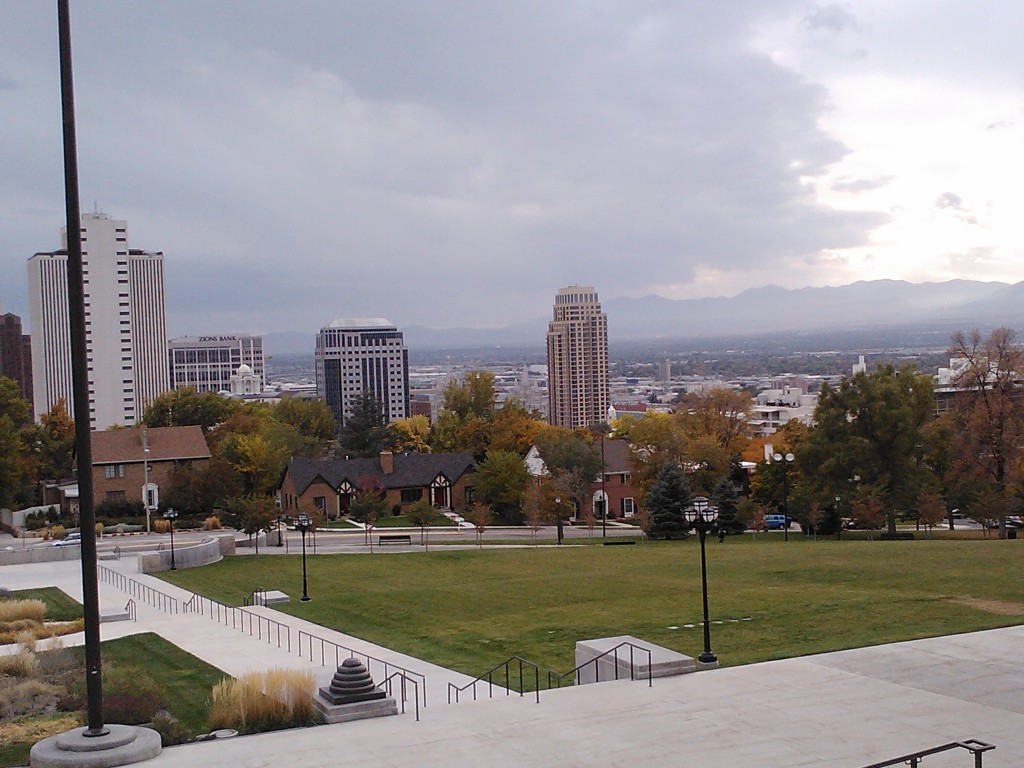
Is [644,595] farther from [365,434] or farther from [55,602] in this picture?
[365,434]

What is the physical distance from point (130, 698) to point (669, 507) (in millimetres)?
43198

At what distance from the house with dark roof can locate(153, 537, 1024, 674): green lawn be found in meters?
31.5

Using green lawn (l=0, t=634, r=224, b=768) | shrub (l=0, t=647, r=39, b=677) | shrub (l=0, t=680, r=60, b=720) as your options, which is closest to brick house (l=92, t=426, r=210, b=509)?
green lawn (l=0, t=634, r=224, b=768)

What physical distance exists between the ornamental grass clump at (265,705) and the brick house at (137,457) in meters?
53.3

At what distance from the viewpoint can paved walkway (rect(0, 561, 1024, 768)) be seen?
549 inches

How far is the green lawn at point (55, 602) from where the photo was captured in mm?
32625

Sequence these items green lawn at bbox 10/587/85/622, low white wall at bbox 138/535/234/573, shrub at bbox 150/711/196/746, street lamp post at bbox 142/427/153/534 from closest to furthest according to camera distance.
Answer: shrub at bbox 150/711/196/746 < green lawn at bbox 10/587/85/622 < low white wall at bbox 138/535/234/573 < street lamp post at bbox 142/427/153/534

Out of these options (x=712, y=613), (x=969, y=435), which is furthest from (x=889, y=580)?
(x=969, y=435)

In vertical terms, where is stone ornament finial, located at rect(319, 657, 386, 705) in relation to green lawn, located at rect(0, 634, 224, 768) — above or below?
above

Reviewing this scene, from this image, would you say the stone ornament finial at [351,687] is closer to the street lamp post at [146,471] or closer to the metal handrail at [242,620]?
the metal handrail at [242,620]

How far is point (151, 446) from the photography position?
7175cm

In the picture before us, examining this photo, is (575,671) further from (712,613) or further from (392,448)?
(392,448)

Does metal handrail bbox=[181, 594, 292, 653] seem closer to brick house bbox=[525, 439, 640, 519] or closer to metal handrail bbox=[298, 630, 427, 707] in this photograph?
metal handrail bbox=[298, 630, 427, 707]

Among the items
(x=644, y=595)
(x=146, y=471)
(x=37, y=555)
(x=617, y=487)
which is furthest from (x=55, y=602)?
(x=617, y=487)
